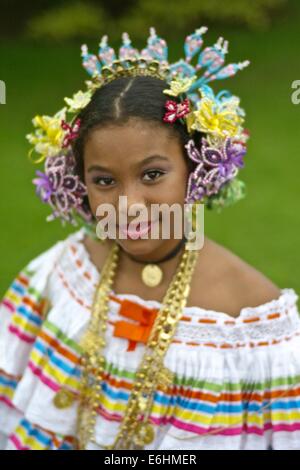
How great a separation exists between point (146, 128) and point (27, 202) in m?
2.95

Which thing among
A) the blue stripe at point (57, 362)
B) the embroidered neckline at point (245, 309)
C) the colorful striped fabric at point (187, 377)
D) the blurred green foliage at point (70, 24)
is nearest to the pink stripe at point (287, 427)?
the colorful striped fabric at point (187, 377)

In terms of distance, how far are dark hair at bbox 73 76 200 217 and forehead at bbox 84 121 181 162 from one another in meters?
0.02

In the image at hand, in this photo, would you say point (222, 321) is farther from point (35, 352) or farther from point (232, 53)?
point (232, 53)

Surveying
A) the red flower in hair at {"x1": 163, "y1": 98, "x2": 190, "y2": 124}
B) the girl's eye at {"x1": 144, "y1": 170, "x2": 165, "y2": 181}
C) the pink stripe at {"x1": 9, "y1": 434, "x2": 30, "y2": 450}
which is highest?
the red flower in hair at {"x1": 163, "y1": 98, "x2": 190, "y2": 124}

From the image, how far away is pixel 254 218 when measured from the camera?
452cm

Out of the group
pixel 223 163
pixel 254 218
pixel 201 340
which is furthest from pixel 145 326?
pixel 254 218

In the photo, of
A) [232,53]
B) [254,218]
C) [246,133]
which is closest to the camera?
[246,133]

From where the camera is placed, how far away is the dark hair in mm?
2029

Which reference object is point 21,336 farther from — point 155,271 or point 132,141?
point 132,141

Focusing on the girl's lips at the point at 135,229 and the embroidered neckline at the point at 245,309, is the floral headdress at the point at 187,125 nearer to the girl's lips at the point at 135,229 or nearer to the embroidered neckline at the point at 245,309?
the girl's lips at the point at 135,229

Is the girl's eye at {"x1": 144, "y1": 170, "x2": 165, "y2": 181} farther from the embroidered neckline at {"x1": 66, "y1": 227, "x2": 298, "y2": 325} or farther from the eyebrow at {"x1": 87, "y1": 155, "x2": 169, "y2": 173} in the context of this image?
the embroidered neckline at {"x1": 66, "y1": 227, "x2": 298, "y2": 325}

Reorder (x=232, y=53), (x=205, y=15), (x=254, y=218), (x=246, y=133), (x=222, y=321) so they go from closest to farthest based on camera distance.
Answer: (x=222, y=321) < (x=246, y=133) < (x=254, y=218) < (x=232, y=53) < (x=205, y=15)

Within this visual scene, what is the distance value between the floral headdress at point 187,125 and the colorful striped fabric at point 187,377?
0.29 metres

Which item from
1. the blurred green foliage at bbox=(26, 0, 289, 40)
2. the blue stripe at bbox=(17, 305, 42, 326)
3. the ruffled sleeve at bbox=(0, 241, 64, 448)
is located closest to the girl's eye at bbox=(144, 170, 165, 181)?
the ruffled sleeve at bbox=(0, 241, 64, 448)
